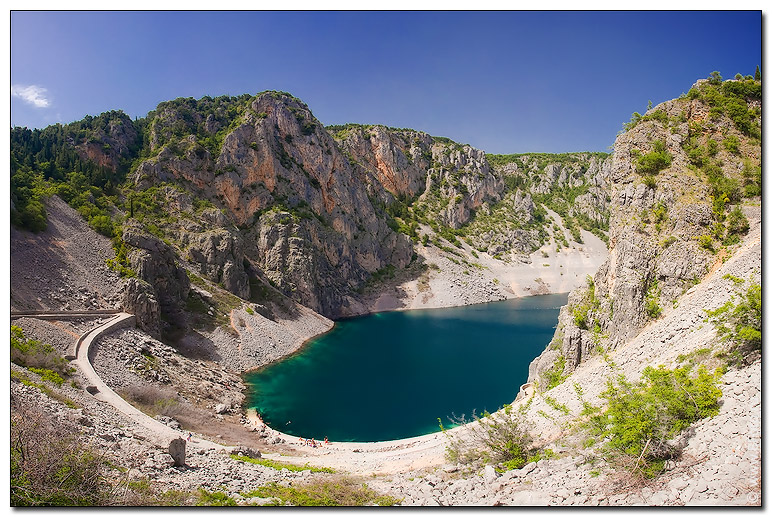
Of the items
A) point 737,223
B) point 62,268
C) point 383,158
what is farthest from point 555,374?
point 383,158

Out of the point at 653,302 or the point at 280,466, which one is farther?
the point at 653,302

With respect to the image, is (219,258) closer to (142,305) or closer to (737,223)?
(142,305)

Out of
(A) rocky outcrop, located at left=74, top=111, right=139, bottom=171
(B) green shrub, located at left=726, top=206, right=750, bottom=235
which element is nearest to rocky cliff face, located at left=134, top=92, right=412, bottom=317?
(A) rocky outcrop, located at left=74, top=111, right=139, bottom=171

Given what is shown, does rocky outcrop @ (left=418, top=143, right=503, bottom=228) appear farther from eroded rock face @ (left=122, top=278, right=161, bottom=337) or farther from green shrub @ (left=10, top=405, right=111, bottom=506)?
green shrub @ (left=10, top=405, right=111, bottom=506)

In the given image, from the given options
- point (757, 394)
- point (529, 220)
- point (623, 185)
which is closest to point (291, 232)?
point (623, 185)

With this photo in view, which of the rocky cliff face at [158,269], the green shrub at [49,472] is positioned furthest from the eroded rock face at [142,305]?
the green shrub at [49,472]

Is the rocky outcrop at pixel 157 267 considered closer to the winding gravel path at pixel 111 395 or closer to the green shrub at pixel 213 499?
the winding gravel path at pixel 111 395

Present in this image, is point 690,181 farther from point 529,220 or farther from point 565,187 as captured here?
point 565,187
